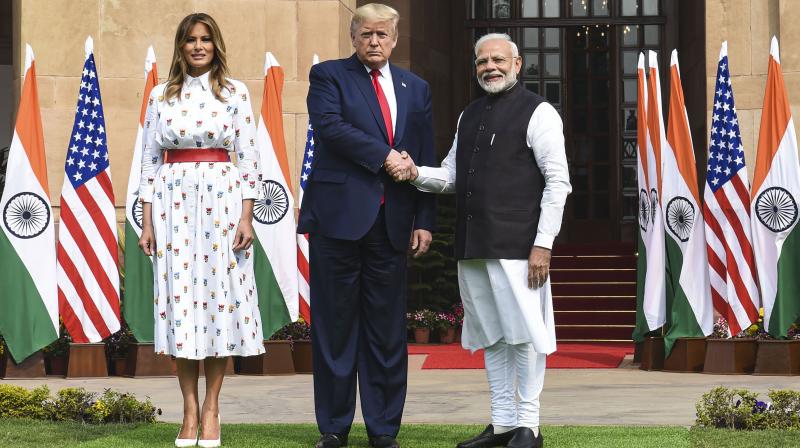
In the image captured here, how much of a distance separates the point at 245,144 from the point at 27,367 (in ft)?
18.9

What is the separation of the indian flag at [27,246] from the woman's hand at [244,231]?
534 cm

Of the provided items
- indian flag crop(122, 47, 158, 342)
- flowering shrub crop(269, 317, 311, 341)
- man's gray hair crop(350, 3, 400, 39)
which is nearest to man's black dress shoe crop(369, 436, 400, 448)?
man's gray hair crop(350, 3, 400, 39)

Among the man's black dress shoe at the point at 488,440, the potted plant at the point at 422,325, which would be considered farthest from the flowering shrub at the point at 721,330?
the man's black dress shoe at the point at 488,440

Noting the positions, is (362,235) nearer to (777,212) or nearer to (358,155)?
(358,155)

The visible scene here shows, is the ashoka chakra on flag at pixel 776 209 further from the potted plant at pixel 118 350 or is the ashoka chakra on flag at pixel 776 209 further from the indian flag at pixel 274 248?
the potted plant at pixel 118 350

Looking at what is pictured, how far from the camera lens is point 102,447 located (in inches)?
249

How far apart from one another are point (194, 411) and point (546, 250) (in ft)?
6.25

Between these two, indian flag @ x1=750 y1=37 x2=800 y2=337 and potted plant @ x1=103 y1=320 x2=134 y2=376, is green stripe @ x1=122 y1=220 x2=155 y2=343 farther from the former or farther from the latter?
indian flag @ x1=750 y1=37 x2=800 y2=337

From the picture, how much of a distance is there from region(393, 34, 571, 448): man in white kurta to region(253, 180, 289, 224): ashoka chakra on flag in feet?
17.8

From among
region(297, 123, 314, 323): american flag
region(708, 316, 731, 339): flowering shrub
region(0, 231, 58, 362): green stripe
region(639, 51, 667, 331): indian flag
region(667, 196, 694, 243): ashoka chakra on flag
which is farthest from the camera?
region(297, 123, 314, 323): american flag

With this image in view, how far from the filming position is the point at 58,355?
458 inches

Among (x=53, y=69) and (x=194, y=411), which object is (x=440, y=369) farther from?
(x=194, y=411)

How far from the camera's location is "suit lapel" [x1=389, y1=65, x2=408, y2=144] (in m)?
6.33

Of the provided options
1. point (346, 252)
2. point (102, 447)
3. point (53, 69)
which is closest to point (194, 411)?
point (102, 447)
